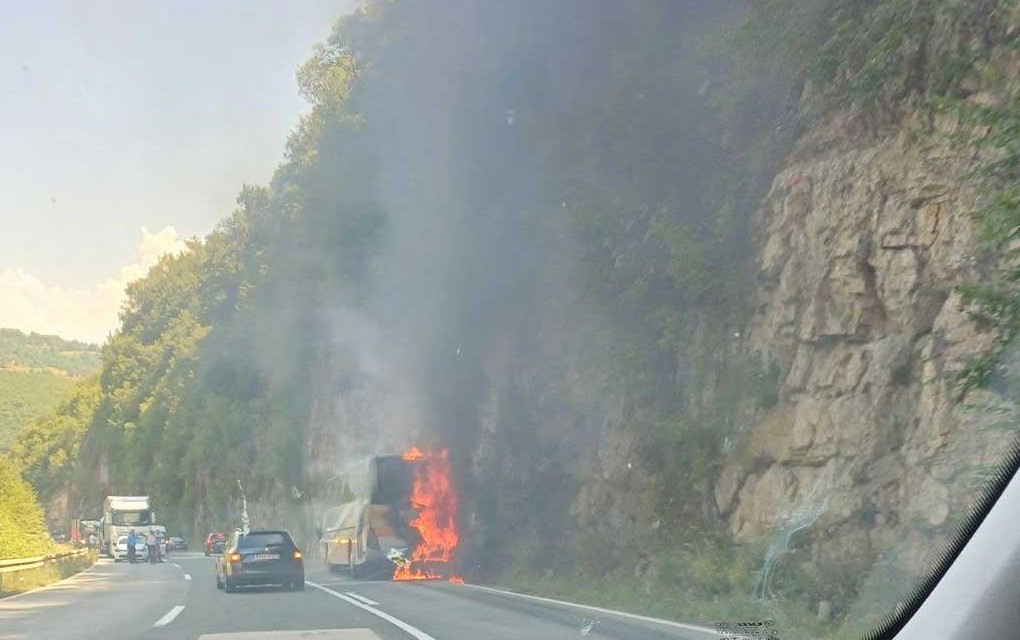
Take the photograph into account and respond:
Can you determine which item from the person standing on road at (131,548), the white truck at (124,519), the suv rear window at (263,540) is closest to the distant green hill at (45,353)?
the white truck at (124,519)

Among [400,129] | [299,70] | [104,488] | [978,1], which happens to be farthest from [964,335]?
[104,488]

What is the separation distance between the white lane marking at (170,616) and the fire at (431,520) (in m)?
10.4

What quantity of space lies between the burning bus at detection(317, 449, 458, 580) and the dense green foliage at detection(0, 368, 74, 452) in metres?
113

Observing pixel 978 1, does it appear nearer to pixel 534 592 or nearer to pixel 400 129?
pixel 534 592

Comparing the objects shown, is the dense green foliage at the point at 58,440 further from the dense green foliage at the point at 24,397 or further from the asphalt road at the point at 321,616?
the asphalt road at the point at 321,616

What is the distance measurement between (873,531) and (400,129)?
29.9 meters

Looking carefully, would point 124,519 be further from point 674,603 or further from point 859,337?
point 859,337

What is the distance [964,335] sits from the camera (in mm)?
16031

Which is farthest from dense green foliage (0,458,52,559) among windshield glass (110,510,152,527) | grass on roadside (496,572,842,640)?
windshield glass (110,510,152,527)

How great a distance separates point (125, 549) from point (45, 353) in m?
97.1

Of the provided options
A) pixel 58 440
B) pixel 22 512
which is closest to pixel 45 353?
pixel 58 440

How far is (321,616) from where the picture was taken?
17422 mm

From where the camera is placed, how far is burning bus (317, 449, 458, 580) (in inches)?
1215

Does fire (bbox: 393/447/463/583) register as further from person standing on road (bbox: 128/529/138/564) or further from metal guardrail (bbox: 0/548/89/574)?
person standing on road (bbox: 128/529/138/564)
